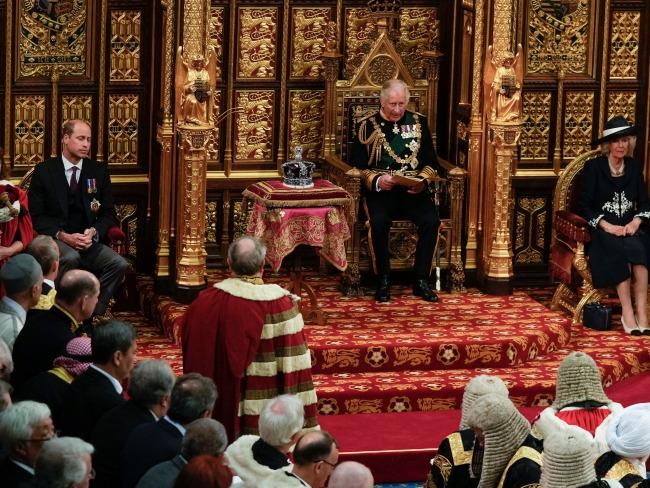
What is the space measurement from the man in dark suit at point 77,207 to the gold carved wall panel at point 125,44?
156cm

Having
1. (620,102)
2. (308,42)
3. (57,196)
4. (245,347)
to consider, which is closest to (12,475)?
(245,347)

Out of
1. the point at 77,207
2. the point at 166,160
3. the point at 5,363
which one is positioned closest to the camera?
the point at 5,363

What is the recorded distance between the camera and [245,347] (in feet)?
32.6

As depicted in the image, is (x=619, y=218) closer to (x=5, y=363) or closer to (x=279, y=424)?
(x=279, y=424)

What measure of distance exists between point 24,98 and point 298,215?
2542mm

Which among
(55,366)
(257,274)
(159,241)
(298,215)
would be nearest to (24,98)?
(159,241)

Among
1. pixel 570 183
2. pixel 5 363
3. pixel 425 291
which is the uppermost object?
pixel 570 183

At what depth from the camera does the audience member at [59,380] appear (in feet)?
28.4

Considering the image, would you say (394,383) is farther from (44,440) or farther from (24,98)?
(44,440)

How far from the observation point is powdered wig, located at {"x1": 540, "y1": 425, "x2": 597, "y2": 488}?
25.2 feet

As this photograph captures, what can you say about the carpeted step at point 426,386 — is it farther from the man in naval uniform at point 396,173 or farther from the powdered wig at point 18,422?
the powdered wig at point 18,422

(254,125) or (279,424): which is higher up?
(254,125)

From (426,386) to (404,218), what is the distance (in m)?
2.02

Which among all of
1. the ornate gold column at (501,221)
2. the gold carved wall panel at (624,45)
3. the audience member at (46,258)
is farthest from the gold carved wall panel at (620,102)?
the audience member at (46,258)
